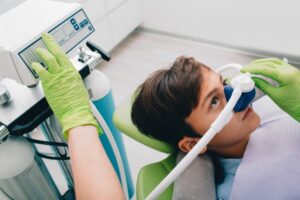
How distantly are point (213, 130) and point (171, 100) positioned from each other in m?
0.27

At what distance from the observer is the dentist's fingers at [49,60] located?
3.13 ft

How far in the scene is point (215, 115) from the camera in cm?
104

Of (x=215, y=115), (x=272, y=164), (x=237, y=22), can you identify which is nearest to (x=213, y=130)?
(x=215, y=115)

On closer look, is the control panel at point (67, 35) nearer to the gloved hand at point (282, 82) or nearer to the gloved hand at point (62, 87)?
the gloved hand at point (62, 87)

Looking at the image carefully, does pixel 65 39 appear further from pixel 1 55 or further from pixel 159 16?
pixel 159 16

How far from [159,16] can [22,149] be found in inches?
94.4

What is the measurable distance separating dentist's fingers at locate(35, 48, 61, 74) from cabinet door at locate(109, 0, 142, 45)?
1.97 m

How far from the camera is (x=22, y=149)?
107 cm

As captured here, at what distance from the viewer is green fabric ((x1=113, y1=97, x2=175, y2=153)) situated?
1180 mm

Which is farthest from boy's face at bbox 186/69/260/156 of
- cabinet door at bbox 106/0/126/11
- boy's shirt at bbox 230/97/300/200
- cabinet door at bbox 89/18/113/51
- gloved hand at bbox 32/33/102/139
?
cabinet door at bbox 106/0/126/11

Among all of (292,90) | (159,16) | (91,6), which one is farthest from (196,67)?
(159,16)

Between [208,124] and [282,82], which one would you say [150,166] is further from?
[282,82]

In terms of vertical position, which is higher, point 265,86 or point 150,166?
point 265,86

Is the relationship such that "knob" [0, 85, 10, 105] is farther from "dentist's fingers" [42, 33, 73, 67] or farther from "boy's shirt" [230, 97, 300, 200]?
"boy's shirt" [230, 97, 300, 200]
